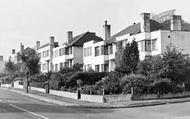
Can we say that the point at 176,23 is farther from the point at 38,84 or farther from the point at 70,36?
the point at 70,36

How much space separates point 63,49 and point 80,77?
102 feet

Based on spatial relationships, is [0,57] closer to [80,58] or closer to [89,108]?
[80,58]

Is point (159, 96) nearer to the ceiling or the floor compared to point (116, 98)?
nearer to the ceiling

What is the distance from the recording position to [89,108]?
31.3 meters

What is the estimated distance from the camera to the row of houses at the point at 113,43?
173 ft

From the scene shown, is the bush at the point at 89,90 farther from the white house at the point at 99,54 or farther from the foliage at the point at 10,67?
the foliage at the point at 10,67

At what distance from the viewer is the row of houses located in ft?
173

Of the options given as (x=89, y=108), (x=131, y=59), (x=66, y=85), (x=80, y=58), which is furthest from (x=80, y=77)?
(x=80, y=58)

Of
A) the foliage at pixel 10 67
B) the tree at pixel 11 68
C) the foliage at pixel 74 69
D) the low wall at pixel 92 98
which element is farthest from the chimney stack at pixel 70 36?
the low wall at pixel 92 98

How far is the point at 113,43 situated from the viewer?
61.4 meters

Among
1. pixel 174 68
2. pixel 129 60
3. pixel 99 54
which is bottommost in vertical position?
pixel 174 68

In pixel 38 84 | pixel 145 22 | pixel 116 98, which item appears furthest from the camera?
pixel 38 84

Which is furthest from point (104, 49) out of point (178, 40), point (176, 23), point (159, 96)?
point (159, 96)

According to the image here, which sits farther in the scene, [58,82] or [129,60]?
[58,82]
